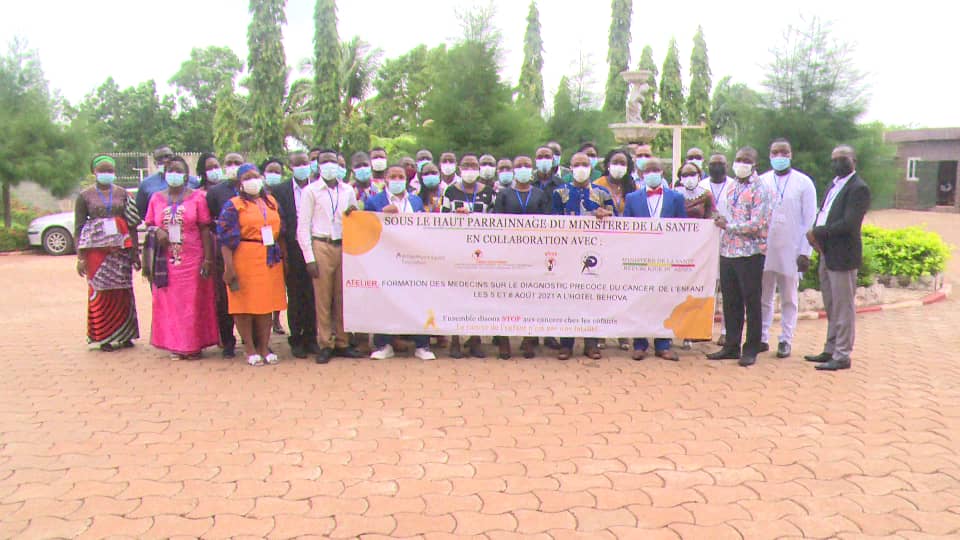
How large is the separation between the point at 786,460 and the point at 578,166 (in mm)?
3166

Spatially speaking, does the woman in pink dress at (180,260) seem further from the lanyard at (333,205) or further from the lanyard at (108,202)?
the lanyard at (333,205)

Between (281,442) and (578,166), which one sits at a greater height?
(578,166)

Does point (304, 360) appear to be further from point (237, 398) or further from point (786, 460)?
point (786, 460)

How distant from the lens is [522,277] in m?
6.59

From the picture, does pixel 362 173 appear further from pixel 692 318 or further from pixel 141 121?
pixel 141 121

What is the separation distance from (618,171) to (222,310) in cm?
389

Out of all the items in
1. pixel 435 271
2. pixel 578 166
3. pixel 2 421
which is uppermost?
pixel 578 166

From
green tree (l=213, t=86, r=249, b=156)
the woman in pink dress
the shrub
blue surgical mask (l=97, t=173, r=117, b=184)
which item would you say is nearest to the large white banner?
the woman in pink dress

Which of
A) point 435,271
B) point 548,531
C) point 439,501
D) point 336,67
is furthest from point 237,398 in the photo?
point 336,67

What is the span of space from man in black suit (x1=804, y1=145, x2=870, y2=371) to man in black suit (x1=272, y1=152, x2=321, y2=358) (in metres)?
4.47

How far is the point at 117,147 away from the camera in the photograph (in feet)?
152

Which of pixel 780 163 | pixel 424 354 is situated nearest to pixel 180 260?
pixel 424 354

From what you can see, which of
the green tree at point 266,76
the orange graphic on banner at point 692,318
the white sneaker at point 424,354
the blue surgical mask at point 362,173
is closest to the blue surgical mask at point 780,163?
the orange graphic on banner at point 692,318

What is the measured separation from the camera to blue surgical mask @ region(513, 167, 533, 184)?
21.5 feet
